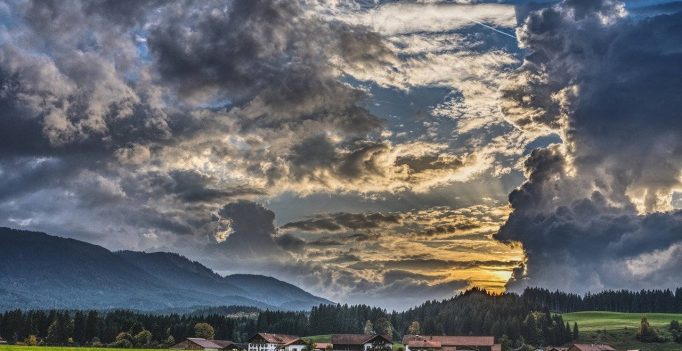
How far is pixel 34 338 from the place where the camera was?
19950cm

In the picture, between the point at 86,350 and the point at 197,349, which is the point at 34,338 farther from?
the point at 86,350

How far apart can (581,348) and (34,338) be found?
14686 cm

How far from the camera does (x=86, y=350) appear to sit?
114375mm

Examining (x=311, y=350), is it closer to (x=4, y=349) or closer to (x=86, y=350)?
(x=86, y=350)

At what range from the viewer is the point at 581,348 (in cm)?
19312

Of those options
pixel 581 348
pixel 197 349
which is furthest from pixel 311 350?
pixel 581 348

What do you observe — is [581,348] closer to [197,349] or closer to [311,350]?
[311,350]

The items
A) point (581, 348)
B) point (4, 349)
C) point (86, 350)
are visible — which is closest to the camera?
point (4, 349)

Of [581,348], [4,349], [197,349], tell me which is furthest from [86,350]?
[581,348]

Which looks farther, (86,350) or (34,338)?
(34,338)

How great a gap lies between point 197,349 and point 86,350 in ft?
284

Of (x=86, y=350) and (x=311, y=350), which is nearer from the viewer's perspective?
(x=86, y=350)

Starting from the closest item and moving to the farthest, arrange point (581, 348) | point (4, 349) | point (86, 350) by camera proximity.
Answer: point (4, 349)
point (86, 350)
point (581, 348)

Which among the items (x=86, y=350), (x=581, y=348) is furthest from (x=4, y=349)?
(x=581, y=348)
